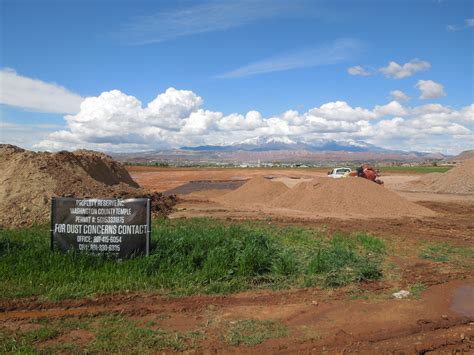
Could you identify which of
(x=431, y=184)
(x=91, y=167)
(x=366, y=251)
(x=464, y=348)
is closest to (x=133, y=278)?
(x=464, y=348)

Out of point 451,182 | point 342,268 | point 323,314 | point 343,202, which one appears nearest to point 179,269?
point 323,314

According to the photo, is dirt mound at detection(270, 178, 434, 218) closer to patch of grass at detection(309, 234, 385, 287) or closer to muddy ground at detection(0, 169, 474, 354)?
patch of grass at detection(309, 234, 385, 287)

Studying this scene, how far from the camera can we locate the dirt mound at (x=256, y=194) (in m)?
25.5

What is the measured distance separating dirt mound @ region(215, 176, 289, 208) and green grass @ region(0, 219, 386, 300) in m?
16.0

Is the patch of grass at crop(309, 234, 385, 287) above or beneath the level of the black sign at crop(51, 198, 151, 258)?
beneath

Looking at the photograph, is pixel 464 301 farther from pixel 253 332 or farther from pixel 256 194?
pixel 256 194

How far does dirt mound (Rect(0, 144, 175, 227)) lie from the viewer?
15.0 m

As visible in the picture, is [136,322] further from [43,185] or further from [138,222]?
[43,185]

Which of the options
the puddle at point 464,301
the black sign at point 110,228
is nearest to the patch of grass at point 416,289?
the puddle at point 464,301

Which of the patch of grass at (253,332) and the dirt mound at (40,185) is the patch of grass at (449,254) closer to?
the patch of grass at (253,332)

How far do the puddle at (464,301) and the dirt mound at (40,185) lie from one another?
39.8ft

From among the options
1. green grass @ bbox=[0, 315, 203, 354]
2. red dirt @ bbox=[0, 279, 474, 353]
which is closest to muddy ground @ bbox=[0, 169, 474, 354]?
red dirt @ bbox=[0, 279, 474, 353]

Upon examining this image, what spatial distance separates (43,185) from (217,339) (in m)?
13.2

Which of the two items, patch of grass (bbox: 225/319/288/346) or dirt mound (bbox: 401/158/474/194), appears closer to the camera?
patch of grass (bbox: 225/319/288/346)
